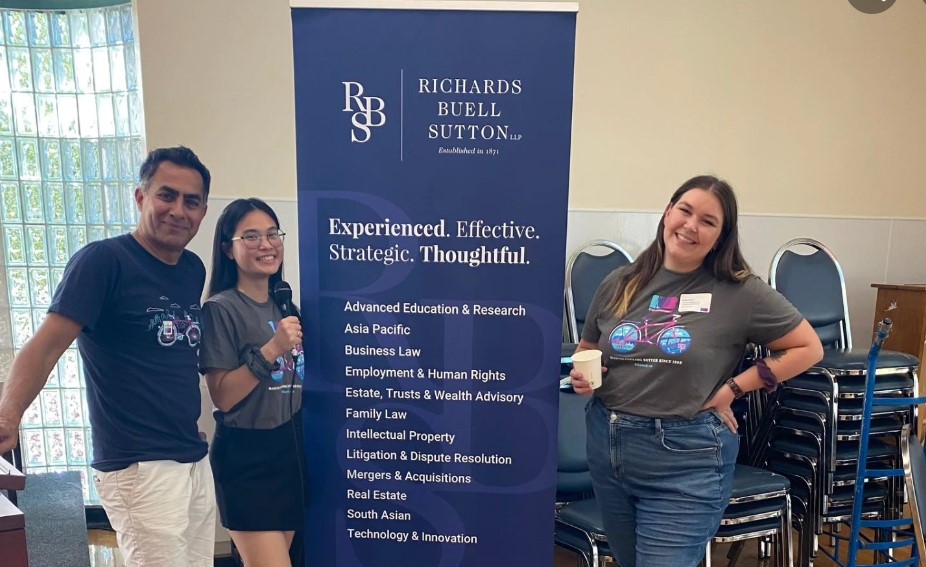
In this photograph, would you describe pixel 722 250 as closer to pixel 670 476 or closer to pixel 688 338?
pixel 688 338

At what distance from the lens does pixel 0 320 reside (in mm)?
2777

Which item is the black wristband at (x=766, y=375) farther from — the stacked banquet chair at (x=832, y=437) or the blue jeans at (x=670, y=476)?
the stacked banquet chair at (x=832, y=437)

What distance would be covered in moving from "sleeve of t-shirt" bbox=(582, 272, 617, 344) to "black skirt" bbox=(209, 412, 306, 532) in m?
0.84

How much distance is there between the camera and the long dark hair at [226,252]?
1447 millimetres

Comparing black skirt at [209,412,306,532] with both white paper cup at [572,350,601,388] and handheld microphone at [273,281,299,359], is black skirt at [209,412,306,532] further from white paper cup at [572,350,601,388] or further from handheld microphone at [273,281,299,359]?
white paper cup at [572,350,601,388]

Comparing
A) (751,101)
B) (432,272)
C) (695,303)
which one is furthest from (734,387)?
(751,101)

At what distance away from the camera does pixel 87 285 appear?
1.29m

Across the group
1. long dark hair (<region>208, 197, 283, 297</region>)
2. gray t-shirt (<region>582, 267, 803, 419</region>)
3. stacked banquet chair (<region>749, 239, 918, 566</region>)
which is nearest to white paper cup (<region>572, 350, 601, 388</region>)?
gray t-shirt (<region>582, 267, 803, 419</region>)

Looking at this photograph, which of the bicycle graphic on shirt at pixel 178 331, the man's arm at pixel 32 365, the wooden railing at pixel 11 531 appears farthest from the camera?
the bicycle graphic on shirt at pixel 178 331

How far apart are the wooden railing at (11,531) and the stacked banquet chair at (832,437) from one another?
2640 millimetres

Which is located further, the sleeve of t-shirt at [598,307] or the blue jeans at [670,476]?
the sleeve of t-shirt at [598,307]

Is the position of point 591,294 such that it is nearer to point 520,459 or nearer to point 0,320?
point 520,459

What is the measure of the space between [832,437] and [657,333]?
1417 millimetres

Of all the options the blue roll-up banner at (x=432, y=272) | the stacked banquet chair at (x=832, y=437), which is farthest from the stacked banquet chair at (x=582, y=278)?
the blue roll-up banner at (x=432, y=272)
